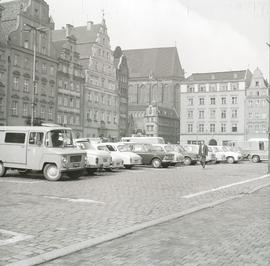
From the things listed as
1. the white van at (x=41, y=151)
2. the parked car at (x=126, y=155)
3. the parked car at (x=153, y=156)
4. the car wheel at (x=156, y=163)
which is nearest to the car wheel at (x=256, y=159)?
the parked car at (x=153, y=156)

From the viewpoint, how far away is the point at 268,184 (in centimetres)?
1728

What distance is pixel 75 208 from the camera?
33.4ft

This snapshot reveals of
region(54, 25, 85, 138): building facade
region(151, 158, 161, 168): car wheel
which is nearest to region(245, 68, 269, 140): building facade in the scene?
region(54, 25, 85, 138): building facade

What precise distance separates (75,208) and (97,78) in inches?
2369

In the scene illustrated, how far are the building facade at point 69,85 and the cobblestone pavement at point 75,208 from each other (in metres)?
45.5

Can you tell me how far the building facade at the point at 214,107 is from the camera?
92.1m

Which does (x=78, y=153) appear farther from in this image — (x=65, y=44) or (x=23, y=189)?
(x=65, y=44)

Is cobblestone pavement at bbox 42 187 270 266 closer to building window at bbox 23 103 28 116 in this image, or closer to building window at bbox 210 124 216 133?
building window at bbox 23 103 28 116

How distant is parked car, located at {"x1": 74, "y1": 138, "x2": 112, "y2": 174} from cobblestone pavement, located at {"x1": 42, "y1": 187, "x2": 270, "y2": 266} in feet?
37.4

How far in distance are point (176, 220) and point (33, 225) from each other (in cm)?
273

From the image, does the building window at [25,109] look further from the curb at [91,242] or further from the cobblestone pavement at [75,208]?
the curb at [91,242]

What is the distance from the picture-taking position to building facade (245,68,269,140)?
87938mm

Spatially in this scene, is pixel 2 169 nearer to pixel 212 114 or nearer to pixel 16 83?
pixel 16 83

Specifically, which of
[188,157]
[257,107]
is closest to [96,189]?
[188,157]
